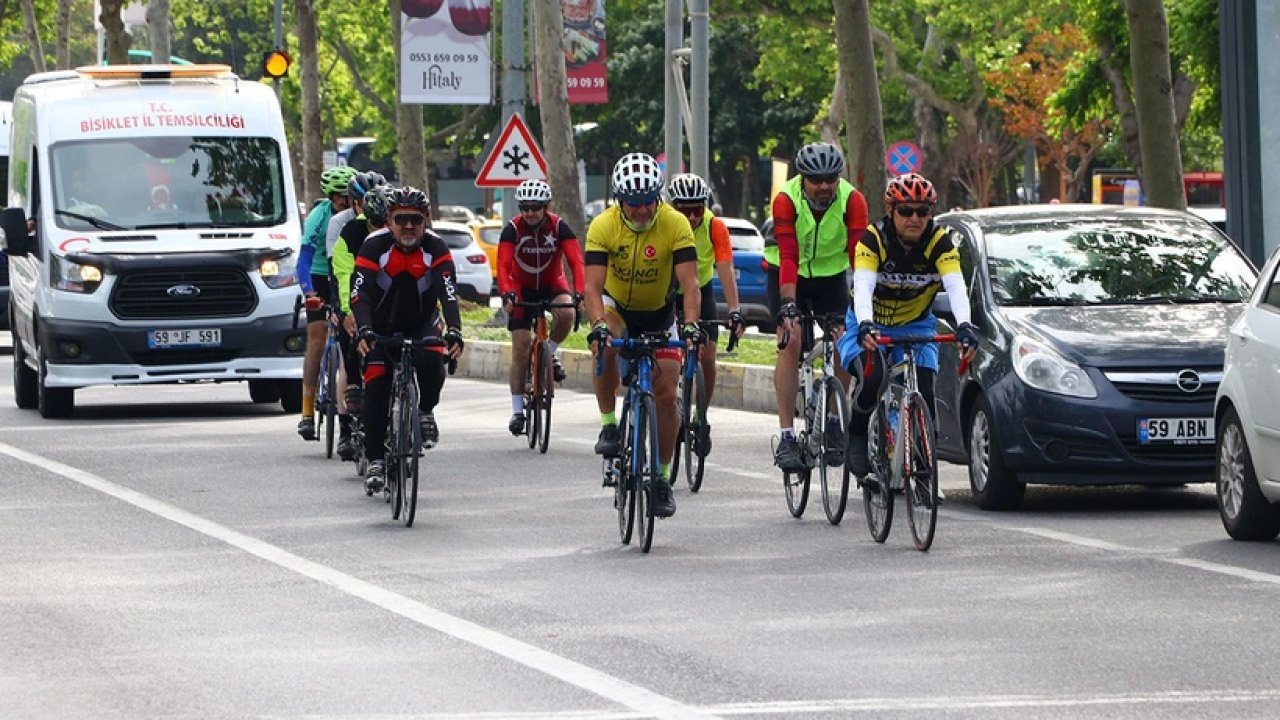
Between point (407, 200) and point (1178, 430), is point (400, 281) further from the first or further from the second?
point (1178, 430)

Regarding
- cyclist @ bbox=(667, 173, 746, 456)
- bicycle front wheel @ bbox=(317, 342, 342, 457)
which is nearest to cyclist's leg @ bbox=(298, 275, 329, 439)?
bicycle front wheel @ bbox=(317, 342, 342, 457)

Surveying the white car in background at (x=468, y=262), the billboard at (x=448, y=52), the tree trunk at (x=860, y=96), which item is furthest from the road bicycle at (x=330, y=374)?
the white car in background at (x=468, y=262)

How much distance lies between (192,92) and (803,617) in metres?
13.6

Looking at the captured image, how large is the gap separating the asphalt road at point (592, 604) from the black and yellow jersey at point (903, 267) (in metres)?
1.04

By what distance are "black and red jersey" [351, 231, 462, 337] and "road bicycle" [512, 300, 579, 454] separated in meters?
3.97

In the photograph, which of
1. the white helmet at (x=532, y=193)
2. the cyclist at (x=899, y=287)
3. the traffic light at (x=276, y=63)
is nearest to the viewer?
the cyclist at (x=899, y=287)

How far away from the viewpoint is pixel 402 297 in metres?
13.7

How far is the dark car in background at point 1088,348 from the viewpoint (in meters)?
13.5

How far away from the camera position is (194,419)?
69.8 feet

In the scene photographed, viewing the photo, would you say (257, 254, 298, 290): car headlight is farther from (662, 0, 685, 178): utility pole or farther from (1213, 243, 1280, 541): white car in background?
(662, 0, 685, 178): utility pole

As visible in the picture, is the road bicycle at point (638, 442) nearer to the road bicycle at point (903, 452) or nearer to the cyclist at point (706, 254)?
the road bicycle at point (903, 452)

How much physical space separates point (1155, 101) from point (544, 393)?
7.18 meters

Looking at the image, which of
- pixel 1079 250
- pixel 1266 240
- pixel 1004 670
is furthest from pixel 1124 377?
pixel 1266 240

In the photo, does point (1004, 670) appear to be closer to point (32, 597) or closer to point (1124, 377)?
point (32, 597)
